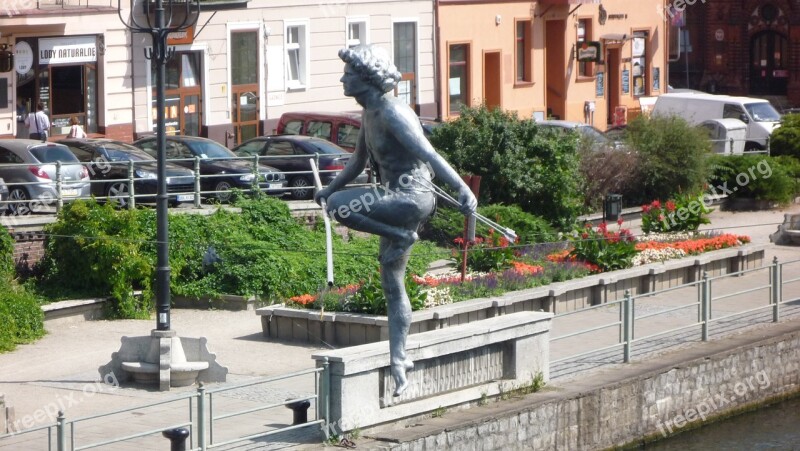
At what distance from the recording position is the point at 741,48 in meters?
68.0

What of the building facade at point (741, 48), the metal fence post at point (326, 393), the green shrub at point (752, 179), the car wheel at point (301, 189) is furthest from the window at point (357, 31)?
the metal fence post at point (326, 393)

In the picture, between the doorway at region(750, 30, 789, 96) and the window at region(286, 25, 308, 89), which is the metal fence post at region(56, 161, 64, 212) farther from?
the doorway at region(750, 30, 789, 96)

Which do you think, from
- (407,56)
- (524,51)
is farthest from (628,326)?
(524,51)

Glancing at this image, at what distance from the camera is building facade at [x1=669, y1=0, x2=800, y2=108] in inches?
2608

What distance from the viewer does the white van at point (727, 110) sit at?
43.0 metres

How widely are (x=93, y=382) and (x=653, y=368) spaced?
20.4 ft

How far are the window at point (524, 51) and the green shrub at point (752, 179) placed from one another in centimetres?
1630

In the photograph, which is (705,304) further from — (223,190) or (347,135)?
(347,135)

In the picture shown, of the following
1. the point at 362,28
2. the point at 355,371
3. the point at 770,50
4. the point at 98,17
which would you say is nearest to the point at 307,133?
the point at 98,17

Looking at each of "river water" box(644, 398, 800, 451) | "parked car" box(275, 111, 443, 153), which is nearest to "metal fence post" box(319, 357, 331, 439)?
"river water" box(644, 398, 800, 451)

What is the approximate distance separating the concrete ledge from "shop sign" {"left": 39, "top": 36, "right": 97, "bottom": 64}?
21.4 meters

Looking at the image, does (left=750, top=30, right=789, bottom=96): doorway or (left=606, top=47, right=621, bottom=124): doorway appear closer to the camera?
(left=606, top=47, right=621, bottom=124): doorway

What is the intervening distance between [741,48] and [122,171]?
45935mm

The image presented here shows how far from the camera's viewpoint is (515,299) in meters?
19.9
